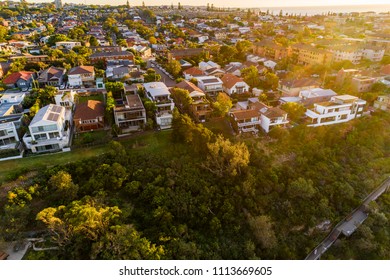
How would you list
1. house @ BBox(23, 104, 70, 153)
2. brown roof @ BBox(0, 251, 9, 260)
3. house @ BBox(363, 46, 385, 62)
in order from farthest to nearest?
house @ BBox(363, 46, 385, 62) < house @ BBox(23, 104, 70, 153) < brown roof @ BBox(0, 251, 9, 260)

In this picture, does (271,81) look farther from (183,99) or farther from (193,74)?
(183,99)

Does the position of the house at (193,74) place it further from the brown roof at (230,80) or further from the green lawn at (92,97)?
the green lawn at (92,97)

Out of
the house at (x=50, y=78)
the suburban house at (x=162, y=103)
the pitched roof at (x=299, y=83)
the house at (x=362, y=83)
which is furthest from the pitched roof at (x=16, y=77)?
the house at (x=362, y=83)

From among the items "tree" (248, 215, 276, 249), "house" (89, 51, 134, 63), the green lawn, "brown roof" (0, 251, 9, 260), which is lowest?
"tree" (248, 215, 276, 249)

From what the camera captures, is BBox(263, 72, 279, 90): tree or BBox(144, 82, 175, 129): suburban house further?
BBox(263, 72, 279, 90): tree

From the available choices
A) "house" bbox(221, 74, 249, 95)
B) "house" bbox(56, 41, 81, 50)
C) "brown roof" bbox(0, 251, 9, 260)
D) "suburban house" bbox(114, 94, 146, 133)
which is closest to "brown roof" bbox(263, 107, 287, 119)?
"house" bbox(221, 74, 249, 95)

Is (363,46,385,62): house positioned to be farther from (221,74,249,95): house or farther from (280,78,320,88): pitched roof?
(221,74,249,95): house
